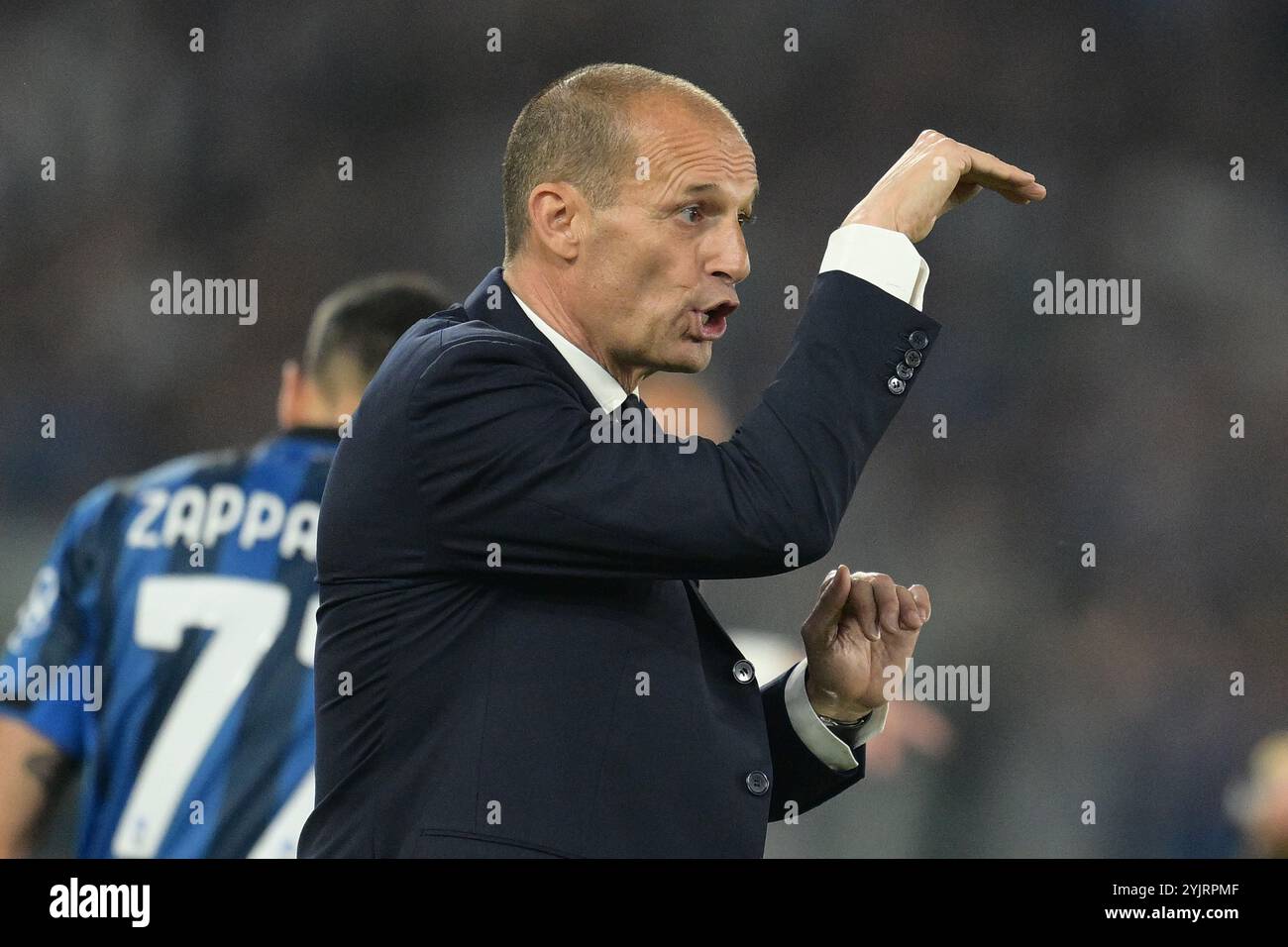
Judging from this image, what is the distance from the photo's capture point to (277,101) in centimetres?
531

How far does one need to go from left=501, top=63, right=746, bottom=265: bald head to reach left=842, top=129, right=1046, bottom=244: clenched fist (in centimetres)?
19

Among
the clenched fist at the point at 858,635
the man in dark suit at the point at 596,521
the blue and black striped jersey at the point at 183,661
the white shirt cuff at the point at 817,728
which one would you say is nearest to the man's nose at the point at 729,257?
the man in dark suit at the point at 596,521

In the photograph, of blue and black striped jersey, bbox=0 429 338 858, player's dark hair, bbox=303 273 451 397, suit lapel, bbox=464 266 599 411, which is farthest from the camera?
player's dark hair, bbox=303 273 451 397

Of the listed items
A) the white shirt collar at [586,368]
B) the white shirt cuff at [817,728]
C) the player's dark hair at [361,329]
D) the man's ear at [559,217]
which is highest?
the player's dark hair at [361,329]

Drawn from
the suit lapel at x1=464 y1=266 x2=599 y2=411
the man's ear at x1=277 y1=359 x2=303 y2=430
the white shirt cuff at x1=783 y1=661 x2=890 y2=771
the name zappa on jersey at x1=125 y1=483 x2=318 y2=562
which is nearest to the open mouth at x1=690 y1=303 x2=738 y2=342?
the suit lapel at x1=464 y1=266 x2=599 y2=411

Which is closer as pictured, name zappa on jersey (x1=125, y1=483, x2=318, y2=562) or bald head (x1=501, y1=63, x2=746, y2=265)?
bald head (x1=501, y1=63, x2=746, y2=265)

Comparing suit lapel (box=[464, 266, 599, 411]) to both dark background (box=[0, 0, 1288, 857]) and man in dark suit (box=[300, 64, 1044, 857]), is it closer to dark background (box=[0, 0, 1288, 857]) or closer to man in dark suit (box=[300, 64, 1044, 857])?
man in dark suit (box=[300, 64, 1044, 857])

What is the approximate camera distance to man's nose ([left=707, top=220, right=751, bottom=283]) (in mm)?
1472

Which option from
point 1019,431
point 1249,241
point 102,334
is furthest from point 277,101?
point 1249,241

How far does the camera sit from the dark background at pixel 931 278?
15.9 feet

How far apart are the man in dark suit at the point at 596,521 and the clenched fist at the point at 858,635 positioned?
159 mm

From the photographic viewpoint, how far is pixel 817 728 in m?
1.68

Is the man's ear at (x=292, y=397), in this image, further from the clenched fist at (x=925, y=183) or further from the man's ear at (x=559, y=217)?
the clenched fist at (x=925, y=183)

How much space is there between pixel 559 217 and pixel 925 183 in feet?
1.19
